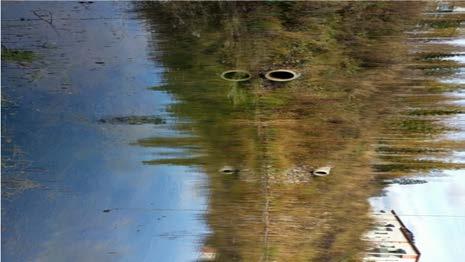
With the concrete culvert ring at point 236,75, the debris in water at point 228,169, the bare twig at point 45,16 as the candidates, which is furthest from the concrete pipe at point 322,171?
the bare twig at point 45,16

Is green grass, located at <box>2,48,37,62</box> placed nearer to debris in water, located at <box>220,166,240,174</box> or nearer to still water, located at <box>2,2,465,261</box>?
still water, located at <box>2,2,465,261</box>

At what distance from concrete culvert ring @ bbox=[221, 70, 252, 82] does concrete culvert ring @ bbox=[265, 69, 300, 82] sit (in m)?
0.08

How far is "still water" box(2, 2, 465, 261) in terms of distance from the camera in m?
1.74

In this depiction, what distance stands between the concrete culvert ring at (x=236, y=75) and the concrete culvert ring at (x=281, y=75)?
0.08 meters

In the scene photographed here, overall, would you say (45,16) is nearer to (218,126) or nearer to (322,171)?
(218,126)

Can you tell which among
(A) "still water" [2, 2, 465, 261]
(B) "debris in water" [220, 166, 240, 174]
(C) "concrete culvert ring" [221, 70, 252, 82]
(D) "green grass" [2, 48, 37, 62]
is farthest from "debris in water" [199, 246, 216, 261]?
(D) "green grass" [2, 48, 37, 62]

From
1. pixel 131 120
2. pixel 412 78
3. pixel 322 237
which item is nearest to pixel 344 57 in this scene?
pixel 412 78

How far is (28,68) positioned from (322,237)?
145cm

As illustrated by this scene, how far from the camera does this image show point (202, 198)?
1955 mm

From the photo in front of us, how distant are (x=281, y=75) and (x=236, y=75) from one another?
0.18 m

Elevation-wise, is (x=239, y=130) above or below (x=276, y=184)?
above

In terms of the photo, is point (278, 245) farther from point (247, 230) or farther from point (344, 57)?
point (344, 57)

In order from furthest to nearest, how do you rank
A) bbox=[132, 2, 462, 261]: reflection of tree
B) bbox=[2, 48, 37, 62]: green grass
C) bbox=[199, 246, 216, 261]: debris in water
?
bbox=[199, 246, 216, 261]: debris in water
bbox=[2, 48, 37, 62]: green grass
bbox=[132, 2, 462, 261]: reflection of tree

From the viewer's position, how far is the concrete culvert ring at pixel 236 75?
180 centimetres
